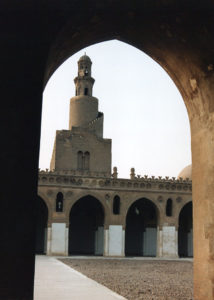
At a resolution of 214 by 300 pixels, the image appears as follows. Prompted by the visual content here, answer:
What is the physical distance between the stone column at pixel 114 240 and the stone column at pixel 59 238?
3087 millimetres

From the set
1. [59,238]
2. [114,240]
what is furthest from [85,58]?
[59,238]

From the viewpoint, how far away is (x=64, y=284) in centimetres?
1284

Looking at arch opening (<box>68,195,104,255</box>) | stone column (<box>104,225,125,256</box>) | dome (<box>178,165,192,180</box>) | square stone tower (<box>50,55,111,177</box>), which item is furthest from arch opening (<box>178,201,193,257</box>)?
arch opening (<box>68,195,104,255</box>)

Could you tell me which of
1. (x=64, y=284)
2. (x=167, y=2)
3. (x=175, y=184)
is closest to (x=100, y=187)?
(x=175, y=184)

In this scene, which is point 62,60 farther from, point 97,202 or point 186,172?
point 186,172

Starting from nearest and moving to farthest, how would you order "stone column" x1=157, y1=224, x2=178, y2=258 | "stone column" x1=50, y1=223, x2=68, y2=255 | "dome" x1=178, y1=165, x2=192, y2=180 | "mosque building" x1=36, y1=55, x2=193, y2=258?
"stone column" x1=50, y1=223, x2=68, y2=255 → "mosque building" x1=36, y1=55, x2=193, y2=258 → "stone column" x1=157, y1=224, x2=178, y2=258 → "dome" x1=178, y1=165, x2=192, y2=180

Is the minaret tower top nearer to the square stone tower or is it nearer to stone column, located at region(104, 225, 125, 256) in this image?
the square stone tower

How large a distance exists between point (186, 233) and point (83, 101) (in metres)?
15.4

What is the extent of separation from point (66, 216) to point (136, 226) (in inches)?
350

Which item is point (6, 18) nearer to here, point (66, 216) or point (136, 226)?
point (66, 216)

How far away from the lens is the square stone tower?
36.4 metres

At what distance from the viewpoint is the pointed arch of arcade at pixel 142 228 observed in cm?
3454

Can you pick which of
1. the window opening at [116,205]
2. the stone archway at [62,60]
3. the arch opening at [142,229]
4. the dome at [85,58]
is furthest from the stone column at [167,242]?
the stone archway at [62,60]

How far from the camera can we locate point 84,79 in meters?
40.7
